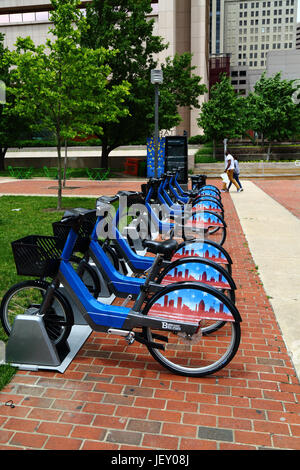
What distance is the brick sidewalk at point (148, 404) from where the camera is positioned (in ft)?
9.16

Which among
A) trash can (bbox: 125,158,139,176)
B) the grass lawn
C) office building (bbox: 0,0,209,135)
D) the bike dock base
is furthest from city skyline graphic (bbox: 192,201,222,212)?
office building (bbox: 0,0,209,135)

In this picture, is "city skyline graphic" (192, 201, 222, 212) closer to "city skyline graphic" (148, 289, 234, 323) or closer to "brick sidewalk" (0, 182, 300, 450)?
"brick sidewalk" (0, 182, 300, 450)

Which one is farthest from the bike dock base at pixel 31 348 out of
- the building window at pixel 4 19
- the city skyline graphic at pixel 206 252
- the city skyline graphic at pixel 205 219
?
the building window at pixel 4 19

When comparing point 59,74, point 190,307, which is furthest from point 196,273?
point 59,74

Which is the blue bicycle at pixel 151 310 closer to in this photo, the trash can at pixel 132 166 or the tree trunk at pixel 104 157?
the trash can at pixel 132 166

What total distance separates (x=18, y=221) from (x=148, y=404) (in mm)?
7942

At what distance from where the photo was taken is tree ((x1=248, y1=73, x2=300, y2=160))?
31.6 m

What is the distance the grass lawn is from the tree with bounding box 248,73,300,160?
21428 mm

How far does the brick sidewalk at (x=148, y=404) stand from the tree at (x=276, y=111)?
30091mm

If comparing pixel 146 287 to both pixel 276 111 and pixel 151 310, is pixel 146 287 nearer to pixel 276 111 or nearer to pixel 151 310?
pixel 151 310

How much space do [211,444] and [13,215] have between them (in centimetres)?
951

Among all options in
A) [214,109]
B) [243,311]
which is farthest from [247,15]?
[243,311]

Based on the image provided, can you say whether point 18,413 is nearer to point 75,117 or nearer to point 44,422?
point 44,422

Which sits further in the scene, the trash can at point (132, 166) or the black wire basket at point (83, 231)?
the trash can at point (132, 166)
